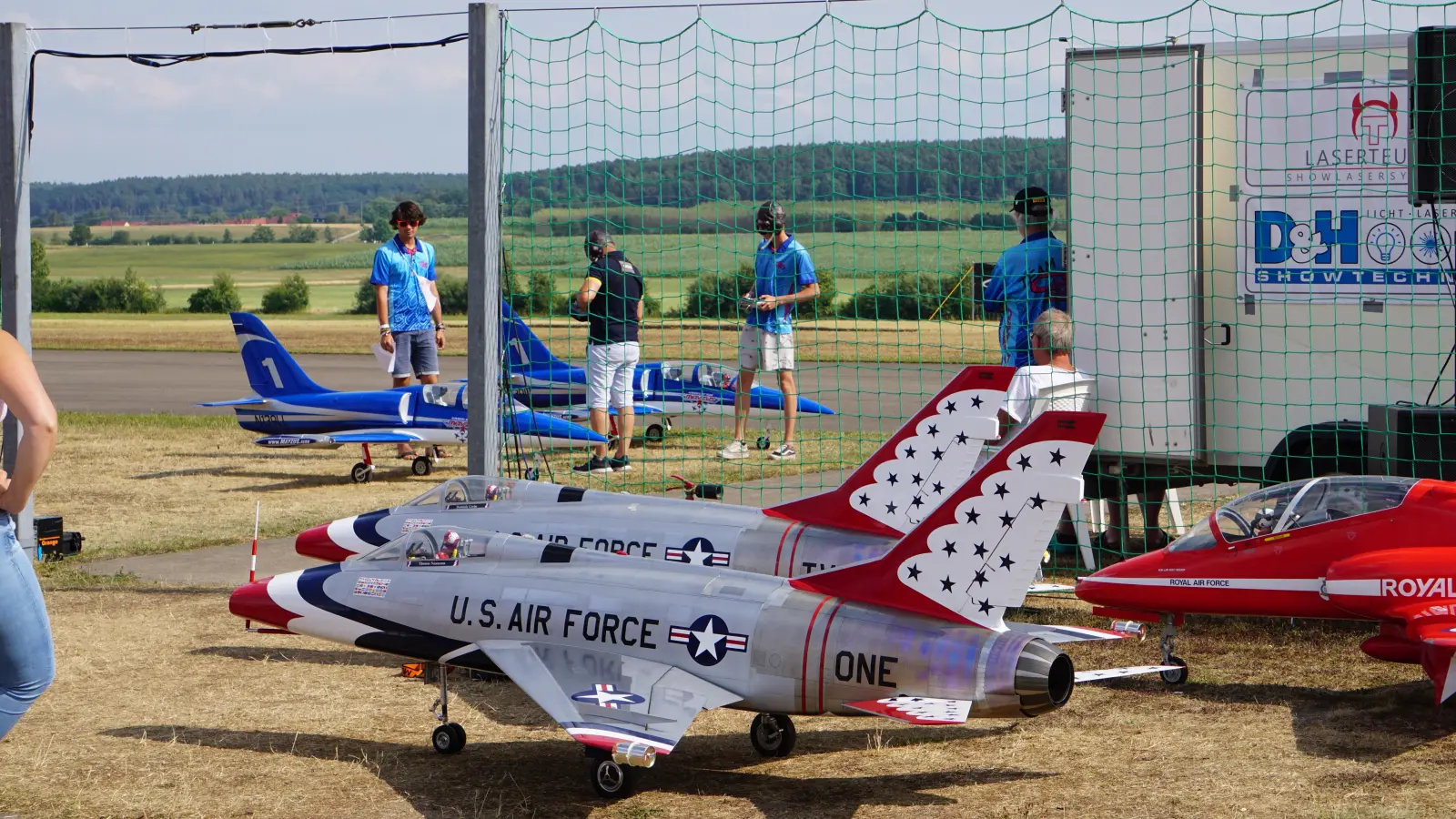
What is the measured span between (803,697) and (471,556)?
1.84 m

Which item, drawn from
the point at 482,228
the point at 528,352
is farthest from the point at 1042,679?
the point at 528,352

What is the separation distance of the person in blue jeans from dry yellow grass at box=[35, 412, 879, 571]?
660cm

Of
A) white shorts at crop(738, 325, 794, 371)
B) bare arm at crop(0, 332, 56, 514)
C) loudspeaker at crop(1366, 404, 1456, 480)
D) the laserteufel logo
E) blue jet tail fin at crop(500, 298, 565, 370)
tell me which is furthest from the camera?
blue jet tail fin at crop(500, 298, 565, 370)

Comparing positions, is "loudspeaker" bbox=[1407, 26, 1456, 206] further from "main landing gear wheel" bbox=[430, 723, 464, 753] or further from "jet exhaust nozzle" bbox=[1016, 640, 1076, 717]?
"main landing gear wheel" bbox=[430, 723, 464, 753]

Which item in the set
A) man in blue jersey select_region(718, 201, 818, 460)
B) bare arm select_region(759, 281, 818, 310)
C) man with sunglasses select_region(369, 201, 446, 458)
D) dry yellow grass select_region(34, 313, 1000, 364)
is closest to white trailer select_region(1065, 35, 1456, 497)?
bare arm select_region(759, 281, 818, 310)

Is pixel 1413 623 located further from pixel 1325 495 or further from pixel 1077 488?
pixel 1077 488

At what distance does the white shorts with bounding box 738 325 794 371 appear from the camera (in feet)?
48.0

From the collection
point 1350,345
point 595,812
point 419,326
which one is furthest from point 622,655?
point 419,326

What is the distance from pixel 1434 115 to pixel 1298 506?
103 inches

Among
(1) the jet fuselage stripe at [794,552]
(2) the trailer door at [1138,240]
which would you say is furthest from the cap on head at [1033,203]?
(1) the jet fuselage stripe at [794,552]

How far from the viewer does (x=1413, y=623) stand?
21.4ft

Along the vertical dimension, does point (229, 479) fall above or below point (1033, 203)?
below

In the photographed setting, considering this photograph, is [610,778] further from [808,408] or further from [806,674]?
[808,408]

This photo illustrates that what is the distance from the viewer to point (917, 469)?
317 inches
